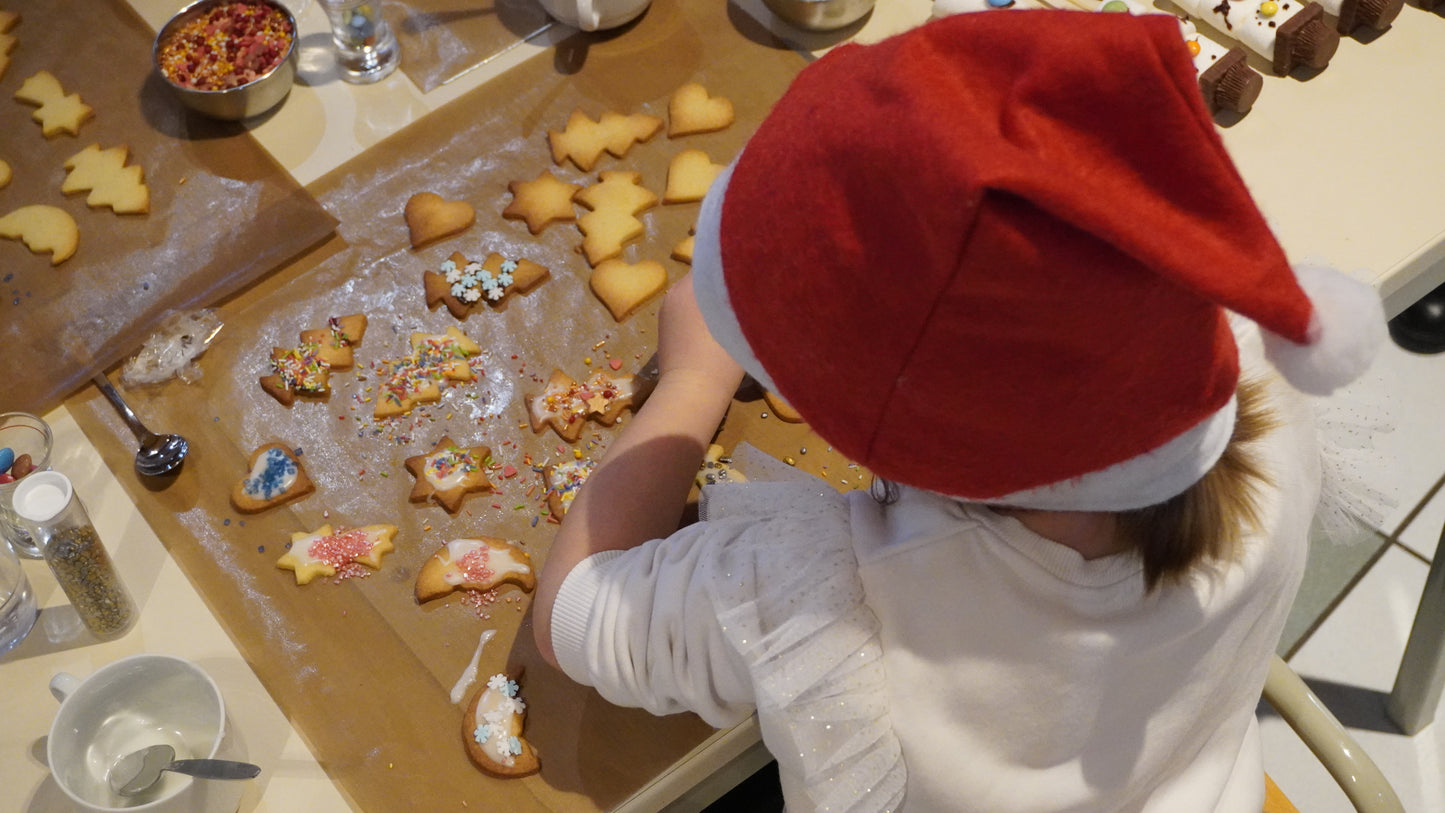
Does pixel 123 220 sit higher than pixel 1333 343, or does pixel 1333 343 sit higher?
pixel 1333 343

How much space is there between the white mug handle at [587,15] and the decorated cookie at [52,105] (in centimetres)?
57

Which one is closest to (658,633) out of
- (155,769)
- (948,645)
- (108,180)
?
(948,645)

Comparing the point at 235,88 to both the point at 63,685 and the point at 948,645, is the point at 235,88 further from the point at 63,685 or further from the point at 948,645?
the point at 948,645

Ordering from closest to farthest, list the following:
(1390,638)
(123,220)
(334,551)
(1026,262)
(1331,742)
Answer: (1026,262) → (1331,742) → (334,551) → (123,220) → (1390,638)

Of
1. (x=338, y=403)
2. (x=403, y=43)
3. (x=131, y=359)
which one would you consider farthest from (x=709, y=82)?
(x=131, y=359)

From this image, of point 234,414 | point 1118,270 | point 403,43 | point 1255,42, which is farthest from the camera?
point 403,43

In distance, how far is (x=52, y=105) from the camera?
1.29 meters

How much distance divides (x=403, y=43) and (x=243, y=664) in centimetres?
74

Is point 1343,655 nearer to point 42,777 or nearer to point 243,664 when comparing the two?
point 243,664

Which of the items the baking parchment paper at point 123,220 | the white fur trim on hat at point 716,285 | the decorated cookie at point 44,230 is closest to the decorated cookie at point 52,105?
the baking parchment paper at point 123,220

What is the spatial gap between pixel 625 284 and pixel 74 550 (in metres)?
0.53

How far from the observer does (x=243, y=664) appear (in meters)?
0.94

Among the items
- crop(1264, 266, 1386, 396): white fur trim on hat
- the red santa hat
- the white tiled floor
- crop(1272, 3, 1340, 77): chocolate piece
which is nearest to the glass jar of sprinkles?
the red santa hat

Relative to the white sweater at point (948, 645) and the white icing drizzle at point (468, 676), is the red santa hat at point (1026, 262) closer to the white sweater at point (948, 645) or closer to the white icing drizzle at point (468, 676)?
the white sweater at point (948, 645)
